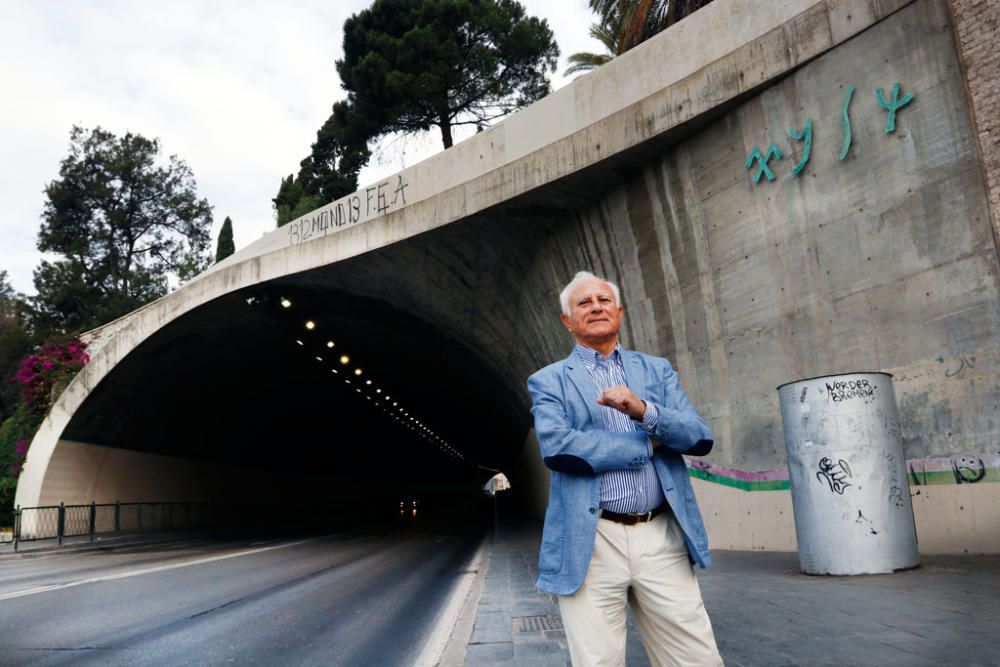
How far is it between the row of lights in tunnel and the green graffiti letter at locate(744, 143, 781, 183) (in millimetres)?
14123

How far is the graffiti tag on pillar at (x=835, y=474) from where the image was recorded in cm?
752

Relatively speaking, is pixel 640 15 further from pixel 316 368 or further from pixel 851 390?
pixel 316 368

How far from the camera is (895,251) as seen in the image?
930 centimetres

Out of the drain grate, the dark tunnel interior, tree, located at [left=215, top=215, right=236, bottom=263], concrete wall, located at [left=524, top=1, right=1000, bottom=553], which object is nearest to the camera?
the drain grate

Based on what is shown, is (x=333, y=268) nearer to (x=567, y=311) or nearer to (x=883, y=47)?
(x=883, y=47)

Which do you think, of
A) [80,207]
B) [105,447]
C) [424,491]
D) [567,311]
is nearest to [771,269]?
[567,311]

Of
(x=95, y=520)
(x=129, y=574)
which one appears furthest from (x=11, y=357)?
(x=129, y=574)

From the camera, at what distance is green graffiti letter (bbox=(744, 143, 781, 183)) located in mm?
10914

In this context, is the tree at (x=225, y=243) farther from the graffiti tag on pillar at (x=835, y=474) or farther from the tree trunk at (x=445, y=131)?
the graffiti tag on pillar at (x=835, y=474)

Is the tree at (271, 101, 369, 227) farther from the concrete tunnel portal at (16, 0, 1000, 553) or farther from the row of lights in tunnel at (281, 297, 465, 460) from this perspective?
the concrete tunnel portal at (16, 0, 1000, 553)

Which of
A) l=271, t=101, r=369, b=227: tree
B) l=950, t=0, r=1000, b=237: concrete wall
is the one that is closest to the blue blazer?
l=950, t=0, r=1000, b=237: concrete wall

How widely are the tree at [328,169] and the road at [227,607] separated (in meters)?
32.2

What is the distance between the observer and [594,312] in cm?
315

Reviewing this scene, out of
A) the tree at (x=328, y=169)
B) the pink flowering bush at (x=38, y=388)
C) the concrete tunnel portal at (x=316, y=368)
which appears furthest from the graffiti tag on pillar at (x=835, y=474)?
the tree at (x=328, y=169)
